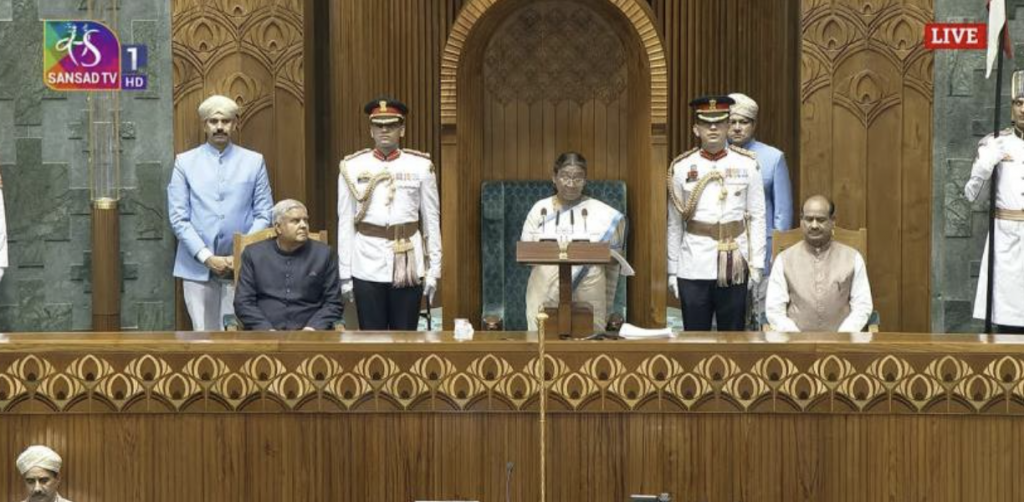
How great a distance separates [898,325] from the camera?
32.5 feet

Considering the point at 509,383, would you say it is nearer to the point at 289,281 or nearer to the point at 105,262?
the point at 289,281

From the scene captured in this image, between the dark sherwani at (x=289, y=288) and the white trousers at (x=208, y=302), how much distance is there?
113 cm

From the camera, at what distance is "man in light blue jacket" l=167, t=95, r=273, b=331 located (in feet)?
30.7

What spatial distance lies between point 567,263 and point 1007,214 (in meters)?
3.17

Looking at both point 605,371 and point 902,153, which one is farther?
point 902,153

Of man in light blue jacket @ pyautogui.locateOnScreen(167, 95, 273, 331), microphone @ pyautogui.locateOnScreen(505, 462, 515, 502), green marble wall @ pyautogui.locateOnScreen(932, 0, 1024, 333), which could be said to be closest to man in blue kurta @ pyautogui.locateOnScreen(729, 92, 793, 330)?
green marble wall @ pyautogui.locateOnScreen(932, 0, 1024, 333)

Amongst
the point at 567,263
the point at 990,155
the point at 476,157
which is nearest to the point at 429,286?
the point at 476,157

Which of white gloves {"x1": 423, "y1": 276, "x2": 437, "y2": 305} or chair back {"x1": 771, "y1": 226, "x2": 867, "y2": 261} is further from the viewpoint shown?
white gloves {"x1": 423, "y1": 276, "x2": 437, "y2": 305}

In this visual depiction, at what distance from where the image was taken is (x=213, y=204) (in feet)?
30.7

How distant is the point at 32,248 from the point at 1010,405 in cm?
552

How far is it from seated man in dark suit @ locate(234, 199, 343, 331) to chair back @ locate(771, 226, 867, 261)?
6.84 feet

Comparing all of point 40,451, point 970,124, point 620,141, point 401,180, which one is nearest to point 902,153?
point 970,124

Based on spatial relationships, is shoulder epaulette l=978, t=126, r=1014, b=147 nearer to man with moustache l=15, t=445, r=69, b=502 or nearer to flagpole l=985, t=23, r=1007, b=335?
flagpole l=985, t=23, r=1007, b=335

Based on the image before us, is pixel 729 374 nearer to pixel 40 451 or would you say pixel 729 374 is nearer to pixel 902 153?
pixel 40 451
